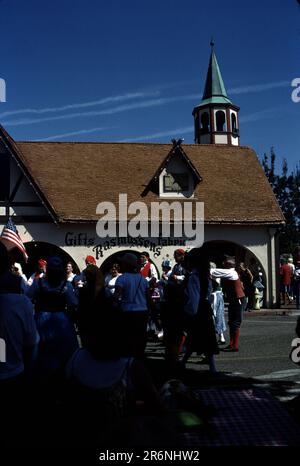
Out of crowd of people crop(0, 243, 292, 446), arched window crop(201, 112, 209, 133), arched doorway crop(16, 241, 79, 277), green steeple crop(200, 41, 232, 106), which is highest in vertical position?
green steeple crop(200, 41, 232, 106)

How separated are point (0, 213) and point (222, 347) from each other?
35.9 feet

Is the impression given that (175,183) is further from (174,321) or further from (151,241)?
(174,321)

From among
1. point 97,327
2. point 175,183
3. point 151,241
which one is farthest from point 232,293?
point 175,183

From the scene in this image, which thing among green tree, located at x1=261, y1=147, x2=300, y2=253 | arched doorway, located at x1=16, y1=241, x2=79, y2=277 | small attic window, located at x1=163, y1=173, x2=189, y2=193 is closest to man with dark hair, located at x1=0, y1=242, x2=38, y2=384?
arched doorway, located at x1=16, y1=241, x2=79, y2=277

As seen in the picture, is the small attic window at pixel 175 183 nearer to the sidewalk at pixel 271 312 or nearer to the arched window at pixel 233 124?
the sidewalk at pixel 271 312

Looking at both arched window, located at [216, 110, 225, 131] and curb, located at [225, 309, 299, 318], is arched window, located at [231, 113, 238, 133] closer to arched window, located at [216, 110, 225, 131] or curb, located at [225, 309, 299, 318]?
arched window, located at [216, 110, 225, 131]

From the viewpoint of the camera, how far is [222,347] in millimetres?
10578

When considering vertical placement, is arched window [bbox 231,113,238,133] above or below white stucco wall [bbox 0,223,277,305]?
above

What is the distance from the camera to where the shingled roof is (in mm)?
19453

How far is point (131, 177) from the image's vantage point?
20641 millimetres

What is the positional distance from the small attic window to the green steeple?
22726 mm

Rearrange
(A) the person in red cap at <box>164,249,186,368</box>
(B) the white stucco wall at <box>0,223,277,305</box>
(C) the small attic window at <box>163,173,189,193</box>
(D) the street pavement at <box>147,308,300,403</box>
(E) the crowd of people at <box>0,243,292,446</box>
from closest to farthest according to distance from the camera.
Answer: (E) the crowd of people at <box>0,243,292,446</box>
(D) the street pavement at <box>147,308,300,403</box>
(A) the person in red cap at <box>164,249,186,368</box>
(B) the white stucco wall at <box>0,223,277,305</box>
(C) the small attic window at <box>163,173,189,193</box>

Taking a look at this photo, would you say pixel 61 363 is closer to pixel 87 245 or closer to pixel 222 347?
pixel 222 347
